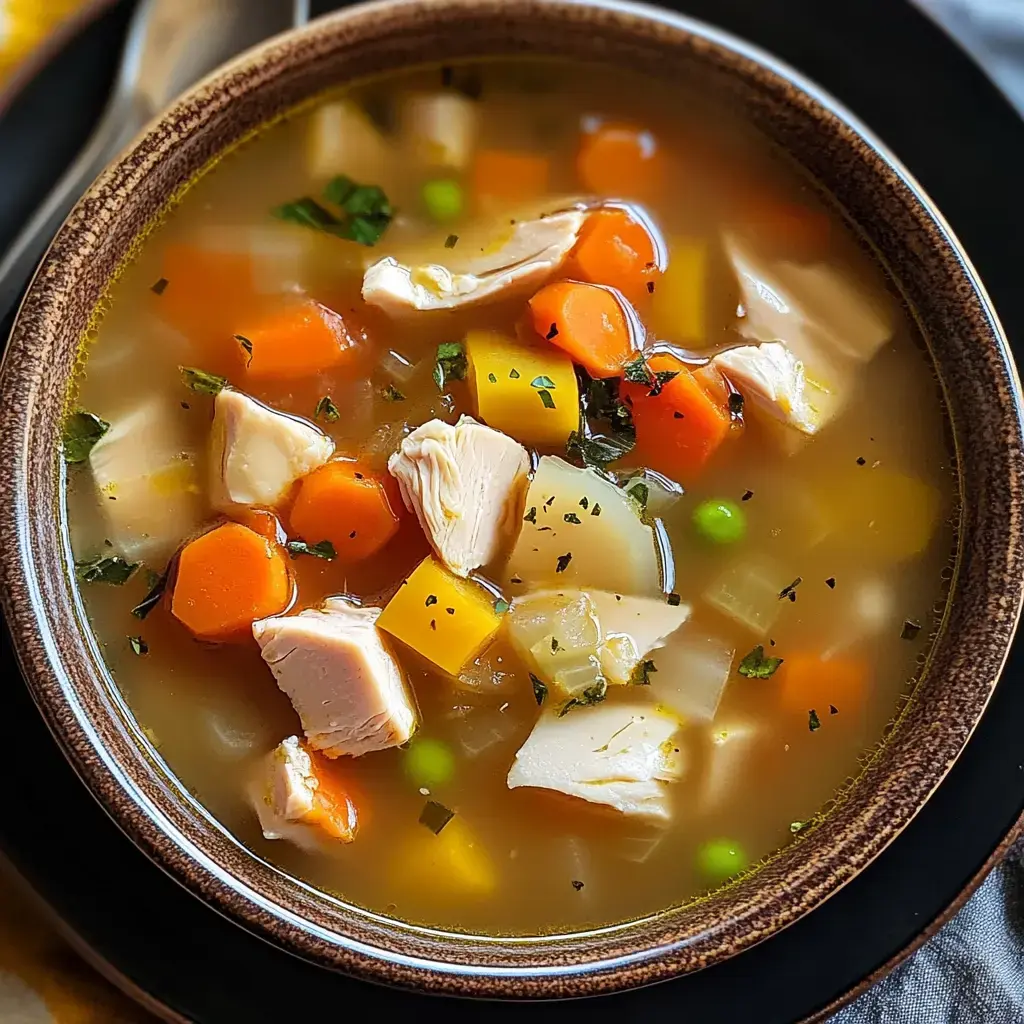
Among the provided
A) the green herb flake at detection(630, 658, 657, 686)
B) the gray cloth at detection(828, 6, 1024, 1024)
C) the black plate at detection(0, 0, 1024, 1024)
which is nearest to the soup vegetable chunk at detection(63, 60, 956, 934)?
the green herb flake at detection(630, 658, 657, 686)

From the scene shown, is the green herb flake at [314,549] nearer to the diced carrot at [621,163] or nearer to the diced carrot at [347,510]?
the diced carrot at [347,510]

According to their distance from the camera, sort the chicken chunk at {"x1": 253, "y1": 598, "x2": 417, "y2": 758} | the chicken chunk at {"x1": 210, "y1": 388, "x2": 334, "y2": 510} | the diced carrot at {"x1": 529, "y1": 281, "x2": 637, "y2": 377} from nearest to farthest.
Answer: the chicken chunk at {"x1": 253, "y1": 598, "x2": 417, "y2": 758} < the chicken chunk at {"x1": 210, "y1": 388, "x2": 334, "y2": 510} < the diced carrot at {"x1": 529, "y1": 281, "x2": 637, "y2": 377}

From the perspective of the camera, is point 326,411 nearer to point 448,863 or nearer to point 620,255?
point 620,255

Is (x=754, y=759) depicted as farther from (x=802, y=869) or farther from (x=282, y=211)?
(x=282, y=211)

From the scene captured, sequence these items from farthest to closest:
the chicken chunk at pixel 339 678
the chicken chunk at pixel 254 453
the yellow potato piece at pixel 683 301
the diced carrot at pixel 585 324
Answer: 1. the yellow potato piece at pixel 683 301
2. the diced carrot at pixel 585 324
3. the chicken chunk at pixel 254 453
4. the chicken chunk at pixel 339 678

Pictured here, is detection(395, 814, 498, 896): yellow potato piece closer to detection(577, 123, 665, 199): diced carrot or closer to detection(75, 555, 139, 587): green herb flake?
detection(75, 555, 139, 587): green herb flake

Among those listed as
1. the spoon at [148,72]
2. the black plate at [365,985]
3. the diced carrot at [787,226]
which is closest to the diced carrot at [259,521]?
the black plate at [365,985]
